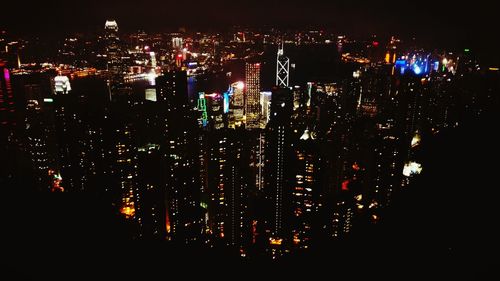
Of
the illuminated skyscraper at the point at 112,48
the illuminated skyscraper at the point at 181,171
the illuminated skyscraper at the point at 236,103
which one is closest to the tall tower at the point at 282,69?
the illuminated skyscraper at the point at 236,103

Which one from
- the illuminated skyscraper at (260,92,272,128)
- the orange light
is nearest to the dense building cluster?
the orange light

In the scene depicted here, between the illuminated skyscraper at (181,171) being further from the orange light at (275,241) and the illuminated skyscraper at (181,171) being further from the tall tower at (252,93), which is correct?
the tall tower at (252,93)

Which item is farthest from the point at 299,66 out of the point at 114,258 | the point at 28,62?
the point at 114,258

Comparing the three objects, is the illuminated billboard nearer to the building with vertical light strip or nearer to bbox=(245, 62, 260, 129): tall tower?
the building with vertical light strip

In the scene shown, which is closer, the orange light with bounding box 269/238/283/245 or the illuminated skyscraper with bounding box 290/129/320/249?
the orange light with bounding box 269/238/283/245

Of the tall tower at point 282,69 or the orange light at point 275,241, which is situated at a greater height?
the tall tower at point 282,69

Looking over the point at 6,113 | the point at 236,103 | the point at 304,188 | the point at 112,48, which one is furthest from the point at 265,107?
the point at 6,113
